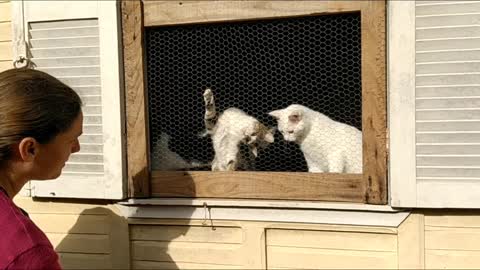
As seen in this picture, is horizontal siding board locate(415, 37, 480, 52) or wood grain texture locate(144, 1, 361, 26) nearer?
horizontal siding board locate(415, 37, 480, 52)

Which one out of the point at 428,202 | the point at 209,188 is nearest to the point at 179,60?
the point at 209,188

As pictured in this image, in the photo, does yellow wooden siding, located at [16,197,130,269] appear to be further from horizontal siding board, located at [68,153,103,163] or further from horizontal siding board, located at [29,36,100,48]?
horizontal siding board, located at [29,36,100,48]

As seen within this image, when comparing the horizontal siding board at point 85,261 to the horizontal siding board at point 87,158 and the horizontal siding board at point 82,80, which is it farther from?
the horizontal siding board at point 82,80

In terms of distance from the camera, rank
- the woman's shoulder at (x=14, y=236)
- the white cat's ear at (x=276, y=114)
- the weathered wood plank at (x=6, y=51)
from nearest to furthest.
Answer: the woman's shoulder at (x=14, y=236)
the white cat's ear at (x=276, y=114)
the weathered wood plank at (x=6, y=51)

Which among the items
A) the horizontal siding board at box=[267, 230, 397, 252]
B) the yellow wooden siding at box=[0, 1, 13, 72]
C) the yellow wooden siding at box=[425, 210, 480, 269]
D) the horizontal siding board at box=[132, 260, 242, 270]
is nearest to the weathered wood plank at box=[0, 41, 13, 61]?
the yellow wooden siding at box=[0, 1, 13, 72]

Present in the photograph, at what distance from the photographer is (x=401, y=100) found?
1695 mm

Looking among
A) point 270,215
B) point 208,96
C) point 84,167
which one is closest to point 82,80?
point 84,167

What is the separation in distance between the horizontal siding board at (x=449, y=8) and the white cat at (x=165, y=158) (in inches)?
34.5

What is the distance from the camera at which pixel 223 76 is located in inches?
75.0

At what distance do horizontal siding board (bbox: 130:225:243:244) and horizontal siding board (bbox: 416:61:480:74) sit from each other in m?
0.76

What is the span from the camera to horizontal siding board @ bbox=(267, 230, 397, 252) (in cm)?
180

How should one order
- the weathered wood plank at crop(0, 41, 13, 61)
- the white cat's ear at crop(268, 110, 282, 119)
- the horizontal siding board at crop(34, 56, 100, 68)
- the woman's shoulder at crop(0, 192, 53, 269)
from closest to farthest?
the woman's shoulder at crop(0, 192, 53, 269), the white cat's ear at crop(268, 110, 282, 119), the horizontal siding board at crop(34, 56, 100, 68), the weathered wood plank at crop(0, 41, 13, 61)

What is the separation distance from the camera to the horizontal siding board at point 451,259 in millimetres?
1734

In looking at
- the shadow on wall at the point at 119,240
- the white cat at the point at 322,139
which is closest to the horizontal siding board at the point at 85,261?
the shadow on wall at the point at 119,240
